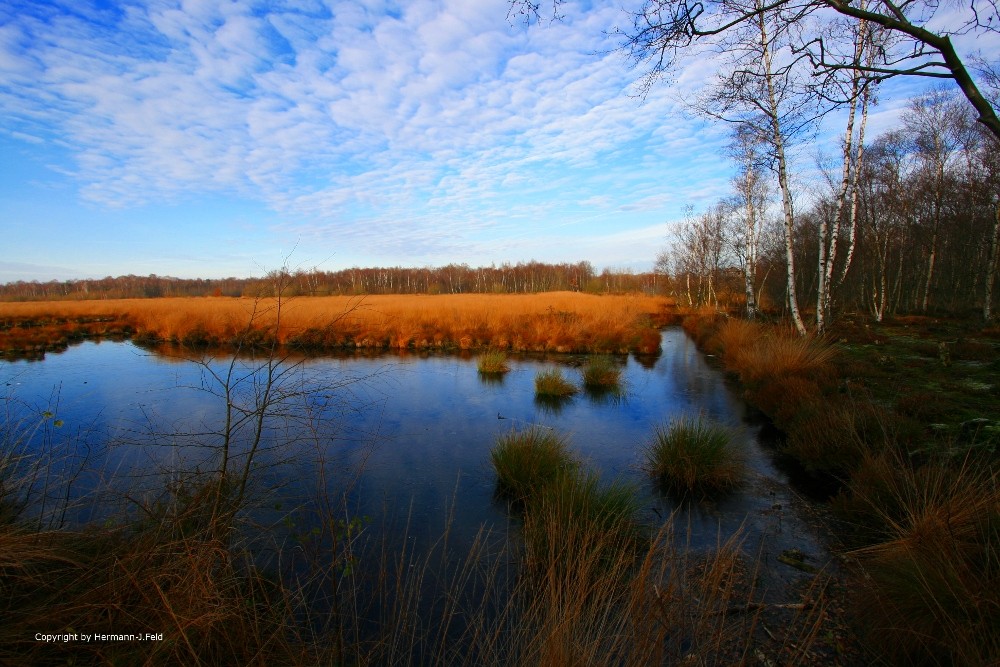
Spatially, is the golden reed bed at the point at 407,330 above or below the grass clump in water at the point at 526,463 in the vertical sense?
above

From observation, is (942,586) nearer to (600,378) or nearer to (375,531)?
(375,531)

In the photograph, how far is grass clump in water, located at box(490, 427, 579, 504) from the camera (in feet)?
18.2

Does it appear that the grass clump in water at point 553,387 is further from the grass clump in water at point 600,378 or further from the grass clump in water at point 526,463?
the grass clump in water at point 526,463

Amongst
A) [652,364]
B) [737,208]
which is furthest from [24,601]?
[737,208]

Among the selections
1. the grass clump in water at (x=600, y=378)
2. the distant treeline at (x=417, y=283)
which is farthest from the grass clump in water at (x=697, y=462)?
the distant treeline at (x=417, y=283)

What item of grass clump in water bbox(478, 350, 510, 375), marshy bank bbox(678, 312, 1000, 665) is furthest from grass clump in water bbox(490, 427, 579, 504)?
grass clump in water bbox(478, 350, 510, 375)

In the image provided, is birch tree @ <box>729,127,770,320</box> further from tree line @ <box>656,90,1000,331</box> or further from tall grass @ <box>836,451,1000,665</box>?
tall grass @ <box>836,451,1000,665</box>

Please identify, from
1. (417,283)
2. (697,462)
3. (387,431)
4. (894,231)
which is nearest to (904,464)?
(697,462)

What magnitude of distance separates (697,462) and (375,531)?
13.6 feet

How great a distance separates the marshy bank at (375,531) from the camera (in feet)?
7.10

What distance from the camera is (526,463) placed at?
5.72m

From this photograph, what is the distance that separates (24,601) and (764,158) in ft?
52.0

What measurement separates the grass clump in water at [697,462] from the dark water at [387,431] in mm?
267

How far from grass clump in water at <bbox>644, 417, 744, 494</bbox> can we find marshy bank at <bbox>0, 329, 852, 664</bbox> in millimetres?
223
